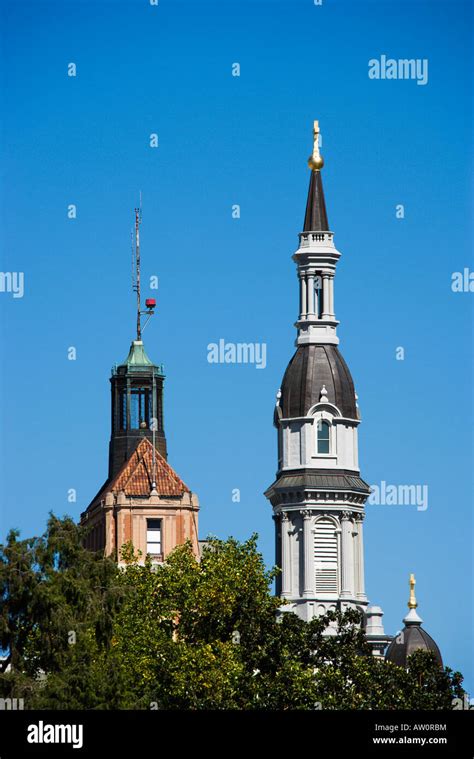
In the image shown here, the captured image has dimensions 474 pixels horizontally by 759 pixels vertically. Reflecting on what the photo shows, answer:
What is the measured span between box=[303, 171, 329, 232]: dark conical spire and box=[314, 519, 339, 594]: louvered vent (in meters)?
20.7

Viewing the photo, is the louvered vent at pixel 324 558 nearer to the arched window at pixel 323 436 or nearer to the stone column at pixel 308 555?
A: the stone column at pixel 308 555

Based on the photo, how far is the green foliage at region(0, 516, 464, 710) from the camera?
92.9 metres

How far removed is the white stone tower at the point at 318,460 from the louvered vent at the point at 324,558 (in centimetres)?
7

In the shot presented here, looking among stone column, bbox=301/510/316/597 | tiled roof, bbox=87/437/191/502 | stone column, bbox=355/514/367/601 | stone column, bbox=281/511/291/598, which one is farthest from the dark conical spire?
tiled roof, bbox=87/437/191/502

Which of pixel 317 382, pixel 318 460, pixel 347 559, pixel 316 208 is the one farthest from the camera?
pixel 316 208

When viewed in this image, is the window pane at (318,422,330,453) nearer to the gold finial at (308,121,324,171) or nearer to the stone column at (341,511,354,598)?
the stone column at (341,511,354,598)

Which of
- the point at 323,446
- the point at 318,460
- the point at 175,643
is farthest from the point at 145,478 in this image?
the point at 175,643

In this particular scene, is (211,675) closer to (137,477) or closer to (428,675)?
(428,675)

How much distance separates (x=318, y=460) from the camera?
180 meters

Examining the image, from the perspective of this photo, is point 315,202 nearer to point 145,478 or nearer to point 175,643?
point 145,478

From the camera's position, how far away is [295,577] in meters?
179

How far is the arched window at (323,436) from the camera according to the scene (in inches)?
7106

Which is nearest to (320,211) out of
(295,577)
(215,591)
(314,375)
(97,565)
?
(314,375)

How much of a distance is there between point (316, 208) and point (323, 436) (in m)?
16.2
